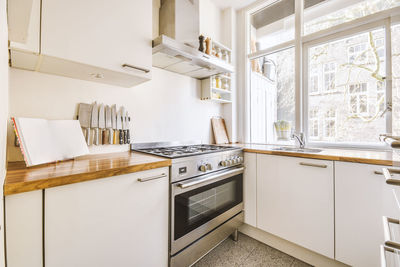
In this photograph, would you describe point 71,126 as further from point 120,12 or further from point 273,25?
point 273,25

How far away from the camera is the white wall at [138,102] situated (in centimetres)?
119

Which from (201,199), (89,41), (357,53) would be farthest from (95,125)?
(357,53)

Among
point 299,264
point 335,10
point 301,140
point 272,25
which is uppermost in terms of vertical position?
point 272,25

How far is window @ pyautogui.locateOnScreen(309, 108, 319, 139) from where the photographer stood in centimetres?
208

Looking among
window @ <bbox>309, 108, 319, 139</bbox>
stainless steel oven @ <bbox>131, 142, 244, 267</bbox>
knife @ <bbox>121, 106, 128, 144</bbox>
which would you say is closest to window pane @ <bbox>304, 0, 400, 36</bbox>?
window @ <bbox>309, 108, 319, 139</bbox>

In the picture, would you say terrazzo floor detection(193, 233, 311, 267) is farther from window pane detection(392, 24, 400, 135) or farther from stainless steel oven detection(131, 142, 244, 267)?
window pane detection(392, 24, 400, 135)

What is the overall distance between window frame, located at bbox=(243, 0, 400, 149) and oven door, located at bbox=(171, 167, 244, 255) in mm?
997

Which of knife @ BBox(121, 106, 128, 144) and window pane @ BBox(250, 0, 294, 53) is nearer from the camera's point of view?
knife @ BBox(121, 106, 128, 144)

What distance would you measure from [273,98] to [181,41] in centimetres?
150

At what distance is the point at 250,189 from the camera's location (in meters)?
1.86

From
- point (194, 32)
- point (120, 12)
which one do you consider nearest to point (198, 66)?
point (194, 32)

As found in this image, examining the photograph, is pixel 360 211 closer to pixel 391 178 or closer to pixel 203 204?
pixel 391 178

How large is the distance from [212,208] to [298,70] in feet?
6.01

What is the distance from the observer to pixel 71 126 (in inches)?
48.9
